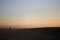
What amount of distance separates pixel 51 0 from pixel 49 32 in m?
0.44

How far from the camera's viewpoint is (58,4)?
127cm

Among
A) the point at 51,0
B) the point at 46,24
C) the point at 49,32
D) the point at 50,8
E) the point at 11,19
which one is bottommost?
the point at 49,32

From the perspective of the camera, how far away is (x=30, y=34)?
121 centimetres

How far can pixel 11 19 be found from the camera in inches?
49.3

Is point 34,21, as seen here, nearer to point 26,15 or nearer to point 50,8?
point 26,15

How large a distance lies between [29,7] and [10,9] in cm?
26

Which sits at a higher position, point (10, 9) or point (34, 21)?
point (10, 9)

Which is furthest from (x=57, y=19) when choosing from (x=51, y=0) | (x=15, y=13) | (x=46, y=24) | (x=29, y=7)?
(x=15, y=13)

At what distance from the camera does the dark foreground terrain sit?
3.90 feet

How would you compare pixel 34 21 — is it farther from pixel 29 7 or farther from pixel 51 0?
pixel 51 0

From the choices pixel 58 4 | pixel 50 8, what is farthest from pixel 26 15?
pixel 58 4

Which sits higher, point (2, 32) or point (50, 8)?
point (50, 8)

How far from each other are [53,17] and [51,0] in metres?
0.24

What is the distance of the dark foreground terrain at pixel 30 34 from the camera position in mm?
1189
